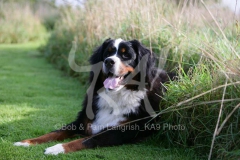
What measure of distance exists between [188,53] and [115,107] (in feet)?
6.35

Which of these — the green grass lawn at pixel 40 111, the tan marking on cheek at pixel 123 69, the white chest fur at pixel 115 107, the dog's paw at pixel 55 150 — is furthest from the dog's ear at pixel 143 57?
the dog's paw at pixel 55 150

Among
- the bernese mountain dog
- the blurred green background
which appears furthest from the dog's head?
the blurred green background

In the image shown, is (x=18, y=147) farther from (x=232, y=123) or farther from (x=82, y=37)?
(x=82, y=37)

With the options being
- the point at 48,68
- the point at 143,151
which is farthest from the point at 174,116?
the point at 48,68

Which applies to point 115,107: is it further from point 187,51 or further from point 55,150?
point 187,51

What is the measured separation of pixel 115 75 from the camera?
4.11 metres

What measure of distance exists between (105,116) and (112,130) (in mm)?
303

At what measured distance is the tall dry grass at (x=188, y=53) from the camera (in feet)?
10.9

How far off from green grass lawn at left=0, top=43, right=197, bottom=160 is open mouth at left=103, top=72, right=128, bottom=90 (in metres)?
0.72

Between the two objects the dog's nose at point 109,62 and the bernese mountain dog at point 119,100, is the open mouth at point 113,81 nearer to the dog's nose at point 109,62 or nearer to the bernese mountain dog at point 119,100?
the bernese mountain dog at point 119,100

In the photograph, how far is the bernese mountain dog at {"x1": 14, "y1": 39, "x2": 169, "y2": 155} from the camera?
388 cm

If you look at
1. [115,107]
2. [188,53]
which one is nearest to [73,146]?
[115,107]

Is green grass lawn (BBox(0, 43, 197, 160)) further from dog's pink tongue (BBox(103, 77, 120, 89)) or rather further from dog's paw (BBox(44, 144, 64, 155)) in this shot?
dog's pink tongue (BBox(103, 77, 120, 89))

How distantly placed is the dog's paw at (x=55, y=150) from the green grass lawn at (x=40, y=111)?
2.6 inches
